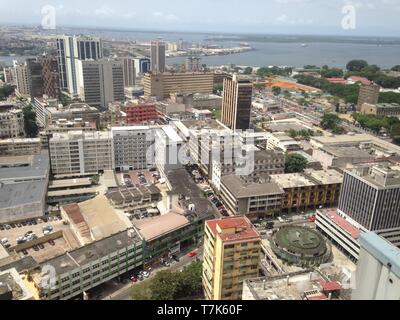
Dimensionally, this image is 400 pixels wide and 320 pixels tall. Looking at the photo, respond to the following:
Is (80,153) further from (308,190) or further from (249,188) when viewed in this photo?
(308,190)

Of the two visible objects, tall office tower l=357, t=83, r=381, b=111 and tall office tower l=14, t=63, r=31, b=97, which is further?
tall office tower l=14, t=63, r=31, b=97

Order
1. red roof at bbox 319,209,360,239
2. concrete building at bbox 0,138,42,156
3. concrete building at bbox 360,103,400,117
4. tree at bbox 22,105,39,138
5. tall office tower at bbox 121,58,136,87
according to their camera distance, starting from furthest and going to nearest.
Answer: tall office tower at bbox 121,58,136,87
concrete building at bbox 360,103,400,117
tree at bbox 22,105,39,138
concrete building at bbox 0,138,42,156
red roof at bbox 319,209,360,239

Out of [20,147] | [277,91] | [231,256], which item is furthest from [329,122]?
[231,256]

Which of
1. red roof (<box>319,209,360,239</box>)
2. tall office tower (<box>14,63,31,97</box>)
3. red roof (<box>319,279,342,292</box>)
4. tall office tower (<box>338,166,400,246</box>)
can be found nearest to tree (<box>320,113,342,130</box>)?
red roof (<box>319,209,360,239</box>)

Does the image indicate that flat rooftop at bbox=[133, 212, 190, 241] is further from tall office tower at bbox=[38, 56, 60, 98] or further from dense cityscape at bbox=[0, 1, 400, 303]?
tall office tower at bbox=[38, 56, 60, 98]

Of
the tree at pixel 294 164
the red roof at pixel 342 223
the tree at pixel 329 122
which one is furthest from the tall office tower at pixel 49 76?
the red roof at pixel 342 223

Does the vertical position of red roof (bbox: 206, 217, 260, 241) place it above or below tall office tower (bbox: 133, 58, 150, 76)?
below

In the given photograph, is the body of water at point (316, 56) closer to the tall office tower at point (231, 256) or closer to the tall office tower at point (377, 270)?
the tall office tower at point (231, 256)
